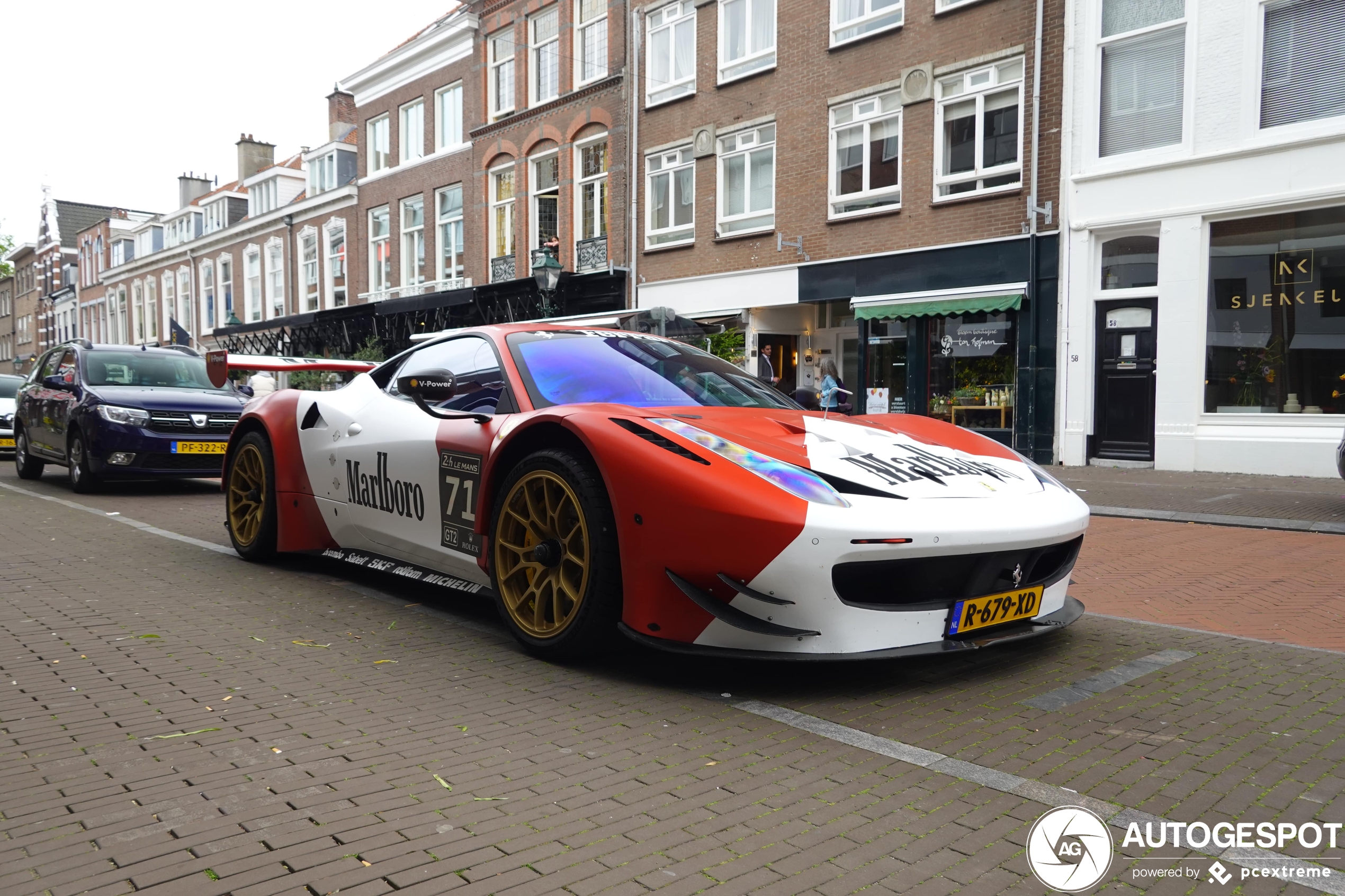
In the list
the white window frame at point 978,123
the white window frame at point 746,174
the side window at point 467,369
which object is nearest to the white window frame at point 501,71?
the white window frame at point 746,174

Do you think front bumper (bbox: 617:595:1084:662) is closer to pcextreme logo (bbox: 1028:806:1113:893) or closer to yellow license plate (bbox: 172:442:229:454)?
pcextreme logo (bbox: 1028:806:1113:893)

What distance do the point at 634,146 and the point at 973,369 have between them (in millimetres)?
9796

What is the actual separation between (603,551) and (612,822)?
1.25m

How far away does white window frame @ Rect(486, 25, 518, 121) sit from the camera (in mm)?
25875

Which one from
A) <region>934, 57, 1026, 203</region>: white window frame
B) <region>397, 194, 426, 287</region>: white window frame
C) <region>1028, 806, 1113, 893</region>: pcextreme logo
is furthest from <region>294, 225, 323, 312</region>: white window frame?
<region>1028, 806, 1113, 893</region>: pcextreme logo

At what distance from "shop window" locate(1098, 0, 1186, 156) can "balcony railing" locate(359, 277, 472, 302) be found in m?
17.0

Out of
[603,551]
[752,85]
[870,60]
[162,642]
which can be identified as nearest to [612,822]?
[603,551]

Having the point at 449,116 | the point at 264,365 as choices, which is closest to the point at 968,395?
the point at 264,365

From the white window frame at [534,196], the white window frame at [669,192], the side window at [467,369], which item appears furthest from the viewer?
the white window frame at [534,196]

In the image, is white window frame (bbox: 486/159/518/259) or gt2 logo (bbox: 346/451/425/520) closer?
gt2 logo (bbox: 346/451/425/520)

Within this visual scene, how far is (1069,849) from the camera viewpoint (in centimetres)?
241

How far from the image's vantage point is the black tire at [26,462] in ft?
41.8

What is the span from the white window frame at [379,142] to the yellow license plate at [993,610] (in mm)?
30029

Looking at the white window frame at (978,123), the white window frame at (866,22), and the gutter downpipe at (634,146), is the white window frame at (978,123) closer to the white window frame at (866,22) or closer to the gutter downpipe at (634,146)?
the white window frame at (866,22)
